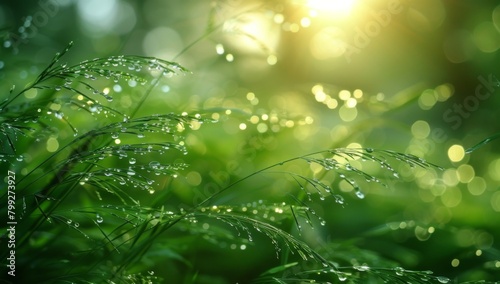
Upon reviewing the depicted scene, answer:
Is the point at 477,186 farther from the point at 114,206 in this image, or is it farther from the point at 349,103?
the point at 114,206

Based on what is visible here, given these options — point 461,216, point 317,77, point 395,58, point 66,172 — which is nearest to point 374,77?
point 395,58

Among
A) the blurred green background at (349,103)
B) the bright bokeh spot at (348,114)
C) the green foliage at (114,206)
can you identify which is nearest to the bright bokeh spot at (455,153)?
the blurred green background at (349,103)

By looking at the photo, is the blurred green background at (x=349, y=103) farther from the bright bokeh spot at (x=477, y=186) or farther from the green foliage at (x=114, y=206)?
the green foliage at (x=114, y=206)

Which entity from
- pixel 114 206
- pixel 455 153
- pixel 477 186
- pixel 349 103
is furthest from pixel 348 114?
pixel 114 206

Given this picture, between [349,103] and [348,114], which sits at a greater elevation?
[348,114]

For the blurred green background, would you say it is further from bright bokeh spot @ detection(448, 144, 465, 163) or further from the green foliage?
the green foliage
